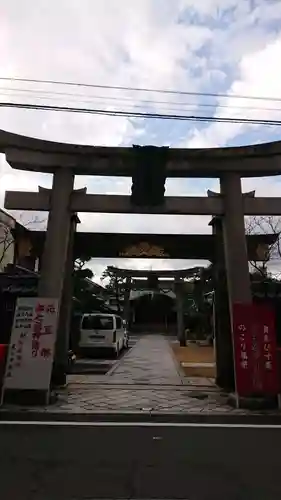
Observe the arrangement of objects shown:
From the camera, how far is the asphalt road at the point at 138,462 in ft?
14.8

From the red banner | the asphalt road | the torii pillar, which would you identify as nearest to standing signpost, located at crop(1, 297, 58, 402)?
the torii pillar

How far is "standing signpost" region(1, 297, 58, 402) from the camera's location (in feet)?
30.7

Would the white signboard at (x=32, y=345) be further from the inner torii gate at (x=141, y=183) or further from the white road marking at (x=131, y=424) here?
the white road marking at (x=131, y=424)

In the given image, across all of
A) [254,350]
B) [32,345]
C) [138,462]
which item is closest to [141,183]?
[32,345]

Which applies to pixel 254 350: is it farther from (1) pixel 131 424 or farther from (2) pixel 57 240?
(2) pixel 57 240

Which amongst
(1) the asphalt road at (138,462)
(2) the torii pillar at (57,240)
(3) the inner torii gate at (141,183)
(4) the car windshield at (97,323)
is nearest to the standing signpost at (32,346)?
(2) the torii pillar at (57,240)

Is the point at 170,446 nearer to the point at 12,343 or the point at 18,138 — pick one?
the point at 12,343

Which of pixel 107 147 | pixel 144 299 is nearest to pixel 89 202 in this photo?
pixel 107 147

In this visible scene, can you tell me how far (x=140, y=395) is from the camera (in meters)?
10.5

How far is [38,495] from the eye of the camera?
14.2 ft

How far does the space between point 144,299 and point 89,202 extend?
38949 millimetres

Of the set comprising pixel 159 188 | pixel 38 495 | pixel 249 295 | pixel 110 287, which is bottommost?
pixel 38 495

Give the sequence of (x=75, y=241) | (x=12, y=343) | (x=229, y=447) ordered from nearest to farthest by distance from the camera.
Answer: (x=229, y=447) → (x=12, y=343) → (x=75, y=241)

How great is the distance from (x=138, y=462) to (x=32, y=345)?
4.66m
